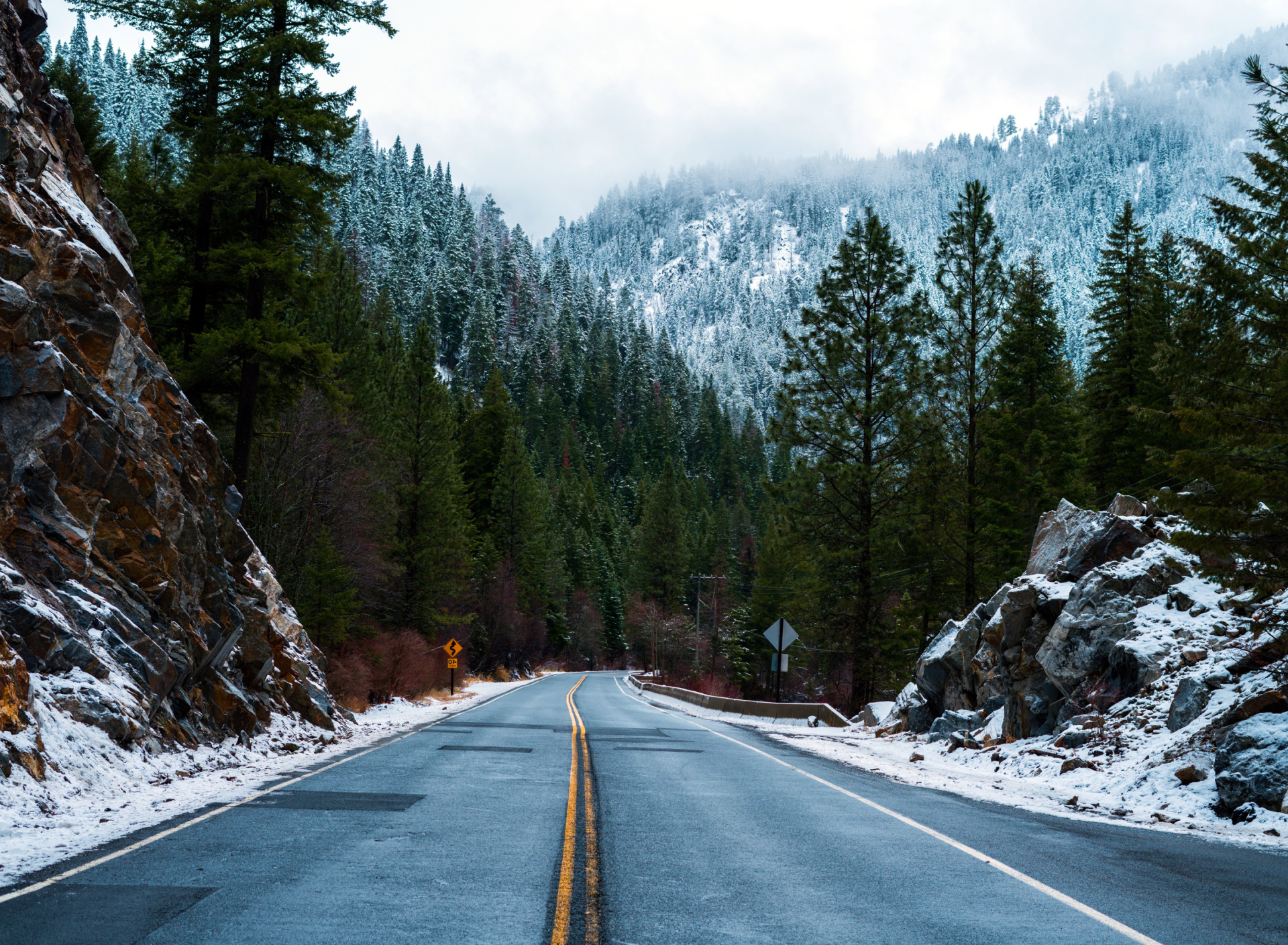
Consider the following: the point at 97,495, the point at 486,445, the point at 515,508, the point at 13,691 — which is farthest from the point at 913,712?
the point at 486,445

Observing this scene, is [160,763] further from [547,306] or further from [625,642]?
[547,306]

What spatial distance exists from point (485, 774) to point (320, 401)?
64.3 feet

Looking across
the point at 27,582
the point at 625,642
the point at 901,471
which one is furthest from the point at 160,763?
the point at 625,642

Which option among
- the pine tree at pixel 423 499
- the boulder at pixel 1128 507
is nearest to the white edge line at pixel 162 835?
the boulder at pixel 1128 507

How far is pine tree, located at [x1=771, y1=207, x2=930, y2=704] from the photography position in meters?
27.4

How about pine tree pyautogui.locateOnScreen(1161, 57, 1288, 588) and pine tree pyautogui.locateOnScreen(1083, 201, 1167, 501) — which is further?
pine tree pyautogui.locateOnScreen(1083, 201, 1167, 501)

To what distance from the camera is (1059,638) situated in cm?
1612

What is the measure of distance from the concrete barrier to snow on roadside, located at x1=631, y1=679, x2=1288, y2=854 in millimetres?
7849

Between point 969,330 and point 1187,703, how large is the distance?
1805 cm

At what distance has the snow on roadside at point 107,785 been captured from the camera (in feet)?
25.0

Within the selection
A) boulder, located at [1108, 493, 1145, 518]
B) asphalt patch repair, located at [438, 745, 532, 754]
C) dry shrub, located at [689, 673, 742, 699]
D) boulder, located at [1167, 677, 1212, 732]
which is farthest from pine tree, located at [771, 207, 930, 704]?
dry shrub, located at [689, 673, 742, 699]

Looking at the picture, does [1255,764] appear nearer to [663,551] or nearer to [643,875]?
[643,875]

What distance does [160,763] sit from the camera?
11641mm

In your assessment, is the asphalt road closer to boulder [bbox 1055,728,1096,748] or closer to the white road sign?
boulder [bbox 1055,728,1096,748]
